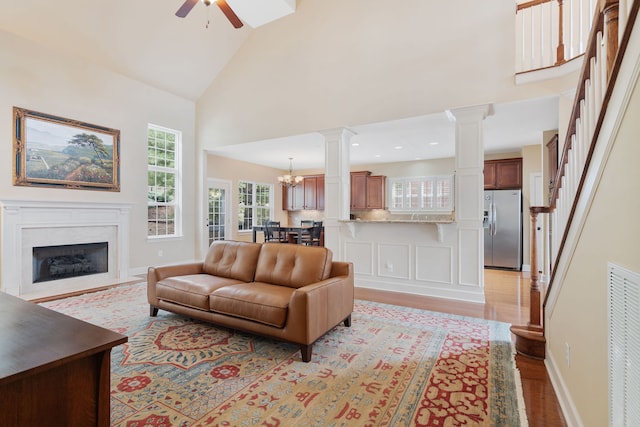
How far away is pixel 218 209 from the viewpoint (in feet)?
26.0

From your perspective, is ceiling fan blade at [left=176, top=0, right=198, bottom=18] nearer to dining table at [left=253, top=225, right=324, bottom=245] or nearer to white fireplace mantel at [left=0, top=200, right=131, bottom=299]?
white fireplace mantel at [left=0, top=200, right=131, bottom=299]

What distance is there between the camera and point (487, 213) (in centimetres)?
655

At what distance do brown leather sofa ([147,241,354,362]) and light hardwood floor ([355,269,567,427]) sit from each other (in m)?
1.42

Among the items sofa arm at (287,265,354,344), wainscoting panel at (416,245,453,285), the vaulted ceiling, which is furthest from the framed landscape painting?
wainscoting panel at (416,245,453,285)

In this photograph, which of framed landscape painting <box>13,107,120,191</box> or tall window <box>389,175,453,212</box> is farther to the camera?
tall window <box>389,175,453,212</box>

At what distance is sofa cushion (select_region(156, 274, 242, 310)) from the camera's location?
290cm

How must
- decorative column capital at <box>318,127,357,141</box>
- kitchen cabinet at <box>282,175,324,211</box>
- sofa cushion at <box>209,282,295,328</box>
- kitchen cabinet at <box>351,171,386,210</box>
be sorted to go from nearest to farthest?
sofa cushion at <box>209,282,295,328</box> < decorative column capital at <box>318,127,357,141</box> < kitchen cabinet at <box>351,171,386,210</box> < kitchen cabinet at <box>282,175,324,211</box>

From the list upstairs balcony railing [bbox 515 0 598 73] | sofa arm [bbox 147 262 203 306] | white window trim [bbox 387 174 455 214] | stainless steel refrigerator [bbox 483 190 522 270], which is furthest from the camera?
white window trim [bbox 387 174 455 214]

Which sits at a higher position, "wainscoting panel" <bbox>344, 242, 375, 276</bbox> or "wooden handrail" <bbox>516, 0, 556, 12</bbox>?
"wooden handrail" <bbox>516, 0, 556, 12</bbox>

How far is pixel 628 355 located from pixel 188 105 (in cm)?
749

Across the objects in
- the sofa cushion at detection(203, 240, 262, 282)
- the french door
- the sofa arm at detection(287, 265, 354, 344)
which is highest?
the french door

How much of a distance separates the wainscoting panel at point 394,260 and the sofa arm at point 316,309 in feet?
6.52

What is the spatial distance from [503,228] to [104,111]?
25.9 ft

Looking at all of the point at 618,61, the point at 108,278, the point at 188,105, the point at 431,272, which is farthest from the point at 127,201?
the point at 618,61
